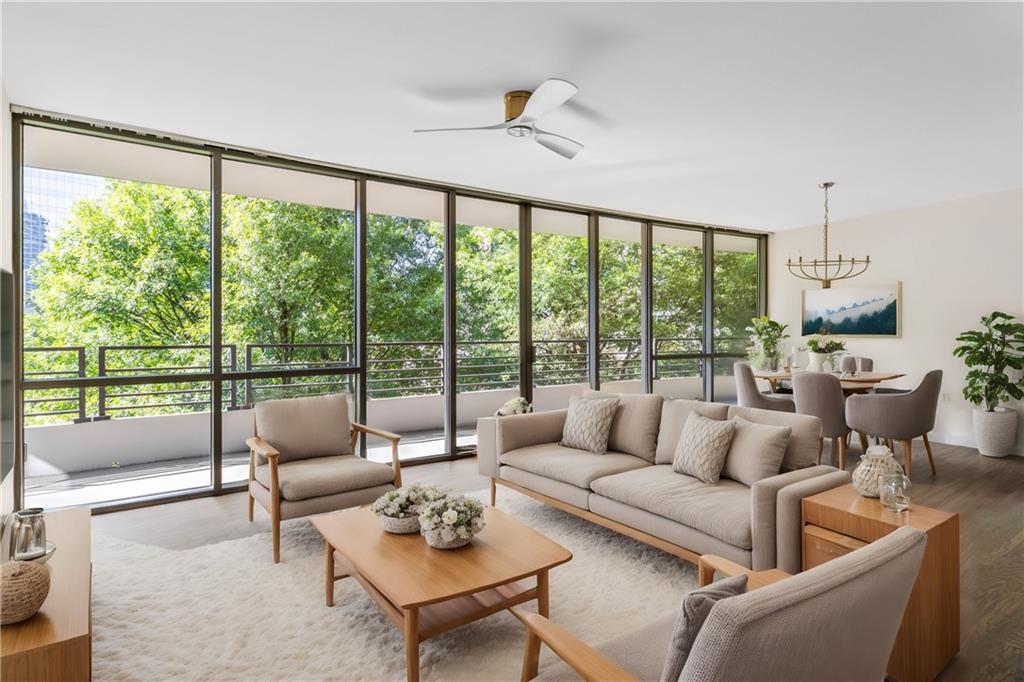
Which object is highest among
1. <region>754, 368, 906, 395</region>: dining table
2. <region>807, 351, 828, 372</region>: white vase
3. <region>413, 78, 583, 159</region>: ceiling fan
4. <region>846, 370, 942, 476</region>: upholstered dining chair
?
<region>413, 78, 583, 159</region>: ceiling fan

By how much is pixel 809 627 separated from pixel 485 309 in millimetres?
4882

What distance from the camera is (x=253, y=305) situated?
4.54m

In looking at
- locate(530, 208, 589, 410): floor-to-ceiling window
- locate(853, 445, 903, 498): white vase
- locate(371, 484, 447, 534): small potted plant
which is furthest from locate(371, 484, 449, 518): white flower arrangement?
locate(530, 208, 589, 410): floor-to-ceiling window

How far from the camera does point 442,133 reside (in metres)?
3.89

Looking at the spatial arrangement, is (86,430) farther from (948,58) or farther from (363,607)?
(948,58)

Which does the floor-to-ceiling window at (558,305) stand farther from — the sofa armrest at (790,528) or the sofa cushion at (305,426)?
the sofa armrest at (790,528)

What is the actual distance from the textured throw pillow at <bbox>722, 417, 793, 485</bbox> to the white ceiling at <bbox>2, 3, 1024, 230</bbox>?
1.89 meters

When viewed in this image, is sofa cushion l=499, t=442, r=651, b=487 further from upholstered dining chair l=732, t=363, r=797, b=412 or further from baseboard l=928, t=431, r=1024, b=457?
baseboard l=928, t=431, r=1024, b=457

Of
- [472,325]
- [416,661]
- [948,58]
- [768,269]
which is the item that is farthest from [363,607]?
[768,269]

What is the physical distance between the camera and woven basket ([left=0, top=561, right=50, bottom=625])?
162cm

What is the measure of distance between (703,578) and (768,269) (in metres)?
7.23

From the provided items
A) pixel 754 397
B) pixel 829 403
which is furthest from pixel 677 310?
pixel 829 403

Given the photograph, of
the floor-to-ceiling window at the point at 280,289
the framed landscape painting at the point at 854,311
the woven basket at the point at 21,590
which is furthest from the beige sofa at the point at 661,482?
the framed landscape painting at the point at 854,311

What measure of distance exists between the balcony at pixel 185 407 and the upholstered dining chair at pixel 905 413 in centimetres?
327
